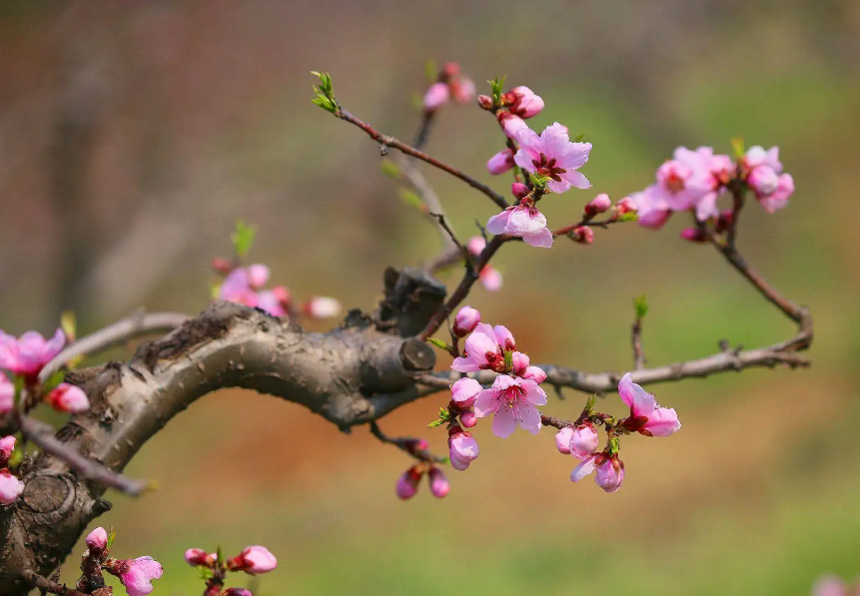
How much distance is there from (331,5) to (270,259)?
3.66 meters

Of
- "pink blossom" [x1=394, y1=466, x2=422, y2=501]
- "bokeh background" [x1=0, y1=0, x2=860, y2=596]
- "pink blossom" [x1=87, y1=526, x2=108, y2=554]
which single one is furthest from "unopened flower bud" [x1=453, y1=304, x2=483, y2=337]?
"bokeh background" [x1=0, y1=0, x2=860, y2=596]

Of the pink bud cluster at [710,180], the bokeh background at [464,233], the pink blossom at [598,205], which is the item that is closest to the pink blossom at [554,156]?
the pink blossom at [598,205]

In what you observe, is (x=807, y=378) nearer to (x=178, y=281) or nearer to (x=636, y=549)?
(x=636, y=549)

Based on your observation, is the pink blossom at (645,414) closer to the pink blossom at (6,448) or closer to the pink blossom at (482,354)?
the pink blossom at (482,354)

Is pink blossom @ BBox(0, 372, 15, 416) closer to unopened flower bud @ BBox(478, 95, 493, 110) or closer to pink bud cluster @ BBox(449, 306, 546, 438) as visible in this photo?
pink bud cluster @ BBox(449, 306, 546, 438)

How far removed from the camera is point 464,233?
484cm

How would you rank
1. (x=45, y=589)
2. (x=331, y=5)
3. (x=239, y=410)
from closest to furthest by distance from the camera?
(x=45, y=589) < (x=239, y=410) < (x=331, y=5)

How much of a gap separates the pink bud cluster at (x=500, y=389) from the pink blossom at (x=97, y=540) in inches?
14.8

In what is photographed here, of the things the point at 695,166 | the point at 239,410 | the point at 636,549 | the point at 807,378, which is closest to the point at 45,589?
the point at 695,166

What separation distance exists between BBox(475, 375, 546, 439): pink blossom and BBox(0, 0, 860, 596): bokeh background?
6.90ft

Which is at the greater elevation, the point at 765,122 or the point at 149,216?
the point at 765,122

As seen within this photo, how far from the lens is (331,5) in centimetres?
774

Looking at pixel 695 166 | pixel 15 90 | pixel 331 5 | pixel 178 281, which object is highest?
pixel 331 5

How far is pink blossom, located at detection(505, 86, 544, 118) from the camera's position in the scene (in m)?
0.88
